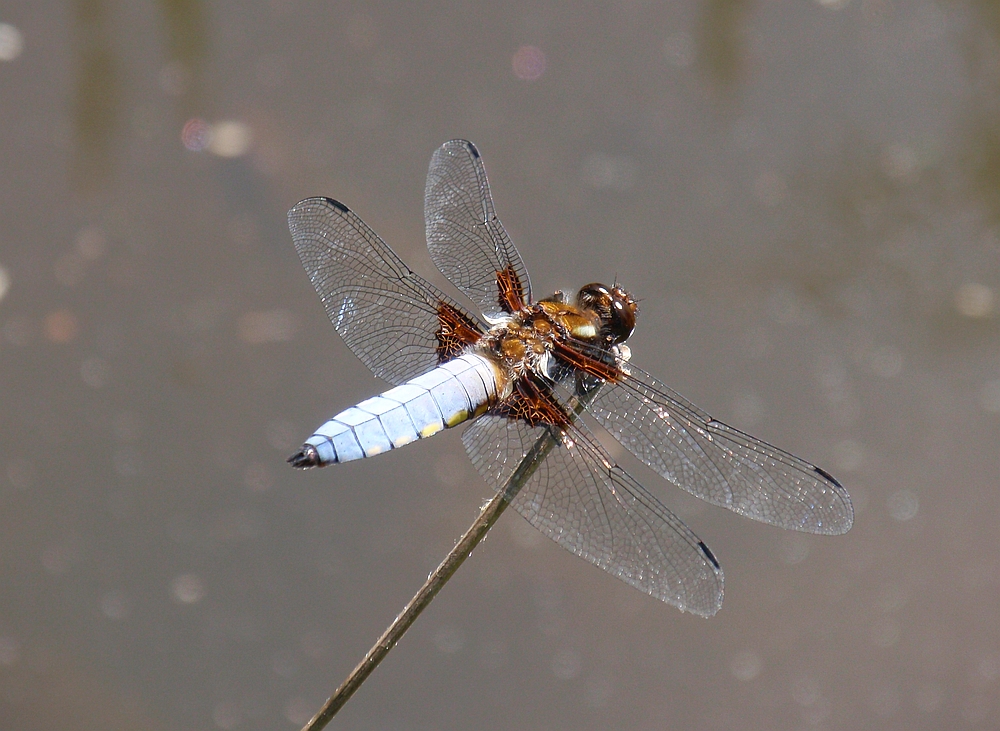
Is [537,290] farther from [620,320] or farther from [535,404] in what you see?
[535,404]

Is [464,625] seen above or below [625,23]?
below

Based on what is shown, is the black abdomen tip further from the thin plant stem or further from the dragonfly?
the thin plant stem

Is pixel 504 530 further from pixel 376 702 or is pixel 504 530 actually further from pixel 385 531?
pixel 376 702

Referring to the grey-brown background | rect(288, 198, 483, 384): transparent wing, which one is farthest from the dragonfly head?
the grey-brown background

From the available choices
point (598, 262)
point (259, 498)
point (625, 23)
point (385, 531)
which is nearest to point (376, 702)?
point (385, 531)

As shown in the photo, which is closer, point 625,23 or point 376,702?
point 376,702

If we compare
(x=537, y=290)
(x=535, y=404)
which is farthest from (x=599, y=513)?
(x=537, y=290)
